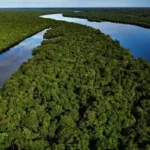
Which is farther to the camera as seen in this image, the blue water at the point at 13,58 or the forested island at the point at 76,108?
the blue water at the point at 13,58

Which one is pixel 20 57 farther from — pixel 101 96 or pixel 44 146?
pixel 44 146

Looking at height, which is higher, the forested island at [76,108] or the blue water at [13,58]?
the forested island at [76,108]

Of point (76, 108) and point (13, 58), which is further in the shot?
point (13, 58)

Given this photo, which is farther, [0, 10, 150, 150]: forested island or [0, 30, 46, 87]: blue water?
[0, 30, 46, 87]: blue water

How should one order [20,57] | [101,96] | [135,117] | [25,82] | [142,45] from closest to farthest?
[135,117] → [101,96] → [25,82] → [20,57] → [142,45]

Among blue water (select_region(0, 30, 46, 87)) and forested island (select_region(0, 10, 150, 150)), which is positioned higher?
forested island (select_region(0, 10, 150, 150))

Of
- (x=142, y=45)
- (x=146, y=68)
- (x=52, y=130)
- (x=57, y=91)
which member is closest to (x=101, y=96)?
(x=57, y=91)

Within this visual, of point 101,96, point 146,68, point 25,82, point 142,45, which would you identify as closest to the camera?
point 101,96

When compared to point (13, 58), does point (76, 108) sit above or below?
above
